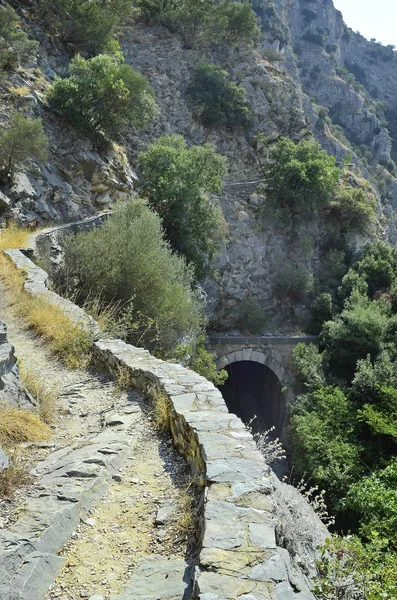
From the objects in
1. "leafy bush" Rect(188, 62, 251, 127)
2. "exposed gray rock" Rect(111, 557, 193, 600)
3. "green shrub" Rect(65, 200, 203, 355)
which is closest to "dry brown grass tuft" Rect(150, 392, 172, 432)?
"exposed gray rock" Rect(111, 557, 193, 600)

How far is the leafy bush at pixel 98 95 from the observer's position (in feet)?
49.4

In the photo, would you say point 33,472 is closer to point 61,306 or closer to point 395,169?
point 61,306

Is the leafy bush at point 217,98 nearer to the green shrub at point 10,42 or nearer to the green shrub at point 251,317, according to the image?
the green shrub at point 10,42

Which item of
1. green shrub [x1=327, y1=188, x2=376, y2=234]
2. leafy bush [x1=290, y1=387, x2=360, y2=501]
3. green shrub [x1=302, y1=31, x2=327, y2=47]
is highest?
green shrub [x1=302, y1=31, x2=327, y2=47]

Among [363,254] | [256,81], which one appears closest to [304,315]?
[363,254]

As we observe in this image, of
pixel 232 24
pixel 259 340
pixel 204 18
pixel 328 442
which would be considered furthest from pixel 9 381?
pixel 232 24

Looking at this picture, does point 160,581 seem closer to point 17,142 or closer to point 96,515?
point 96,515

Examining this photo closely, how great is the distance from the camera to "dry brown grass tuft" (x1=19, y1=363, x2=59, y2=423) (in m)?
4.11

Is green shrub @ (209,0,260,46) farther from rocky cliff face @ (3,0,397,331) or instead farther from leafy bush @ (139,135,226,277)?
leafy bush @ (139,135,226,277)

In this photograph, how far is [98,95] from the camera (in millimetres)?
15234

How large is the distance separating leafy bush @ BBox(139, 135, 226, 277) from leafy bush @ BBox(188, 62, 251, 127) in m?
7.81

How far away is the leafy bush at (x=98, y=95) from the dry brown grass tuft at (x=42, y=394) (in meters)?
13.3

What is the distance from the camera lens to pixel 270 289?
20594 millimetres

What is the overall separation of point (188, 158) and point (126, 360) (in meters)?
12.3
